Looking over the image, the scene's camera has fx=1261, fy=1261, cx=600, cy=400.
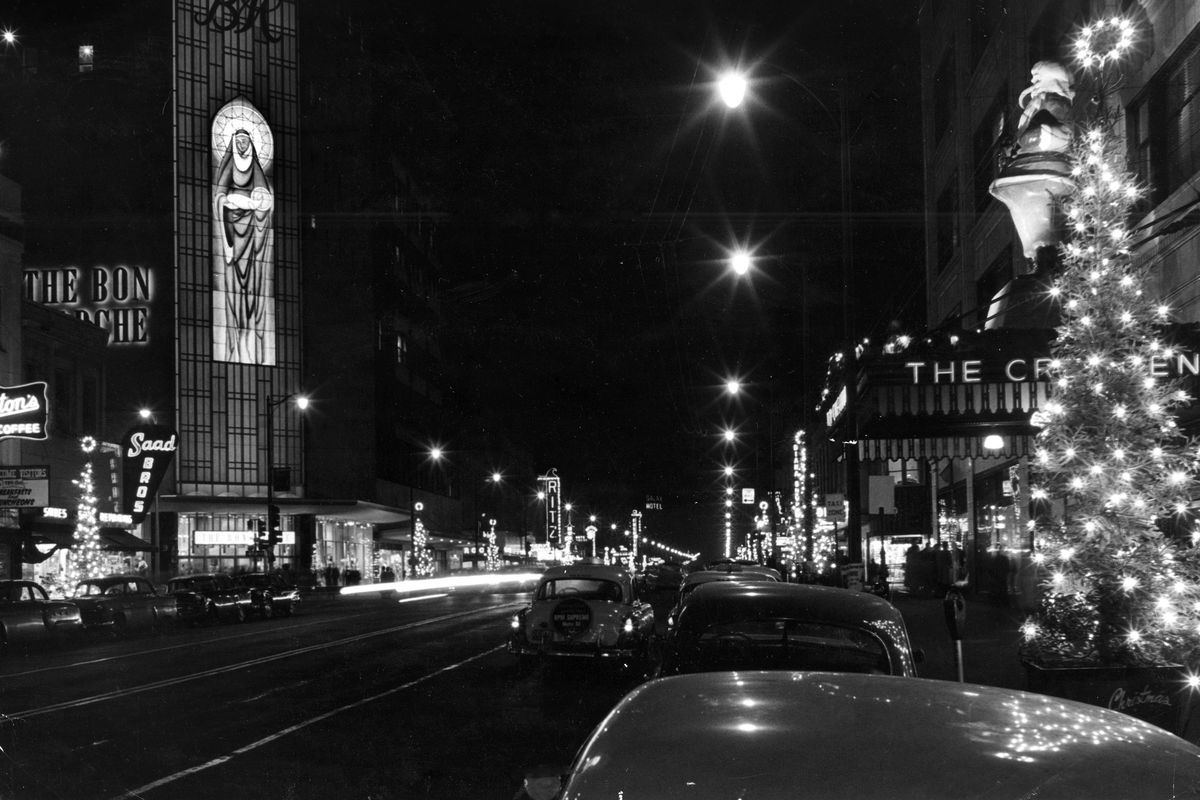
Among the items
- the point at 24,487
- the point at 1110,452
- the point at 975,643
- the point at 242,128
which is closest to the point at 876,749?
the point at 1110,452

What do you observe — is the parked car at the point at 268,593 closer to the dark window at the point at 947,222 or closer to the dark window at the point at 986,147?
the dark window at the point at 947,222

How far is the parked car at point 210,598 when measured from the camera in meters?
37.1

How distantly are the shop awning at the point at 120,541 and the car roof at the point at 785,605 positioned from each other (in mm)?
44189

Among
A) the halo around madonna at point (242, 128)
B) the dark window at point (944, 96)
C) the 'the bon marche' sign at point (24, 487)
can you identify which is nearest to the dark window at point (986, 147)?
the dark window at point (944, 96)

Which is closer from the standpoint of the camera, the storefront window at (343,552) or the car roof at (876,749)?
the car roof at (876,749)

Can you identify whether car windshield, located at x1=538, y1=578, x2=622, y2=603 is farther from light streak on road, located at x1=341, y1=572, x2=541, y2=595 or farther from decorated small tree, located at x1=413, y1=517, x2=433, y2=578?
decorated small tree, located at x1=413, y1=517, x2=433, y2=578

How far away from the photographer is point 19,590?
28.6 metres

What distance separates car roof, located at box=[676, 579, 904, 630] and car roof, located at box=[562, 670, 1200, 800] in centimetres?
442

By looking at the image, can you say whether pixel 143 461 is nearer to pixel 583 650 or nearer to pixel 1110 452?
pixel 583 650

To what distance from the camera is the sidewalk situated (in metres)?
16.2

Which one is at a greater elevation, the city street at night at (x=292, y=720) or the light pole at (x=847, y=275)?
the light pole at (x=847, y=275)

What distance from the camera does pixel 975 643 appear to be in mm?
20797

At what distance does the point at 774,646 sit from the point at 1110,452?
530 centimetres

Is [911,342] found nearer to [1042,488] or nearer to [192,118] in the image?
[1042,488]
